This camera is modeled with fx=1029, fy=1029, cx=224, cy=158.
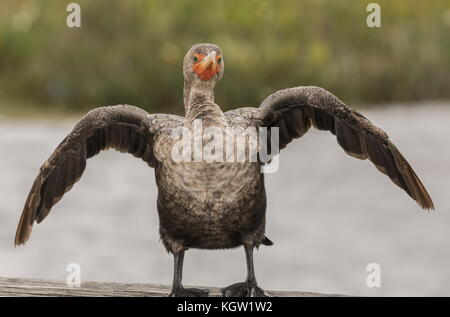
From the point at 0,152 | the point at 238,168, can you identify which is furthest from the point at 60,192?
the point at 0,152

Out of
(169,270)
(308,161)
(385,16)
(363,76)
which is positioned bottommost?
(169,270)

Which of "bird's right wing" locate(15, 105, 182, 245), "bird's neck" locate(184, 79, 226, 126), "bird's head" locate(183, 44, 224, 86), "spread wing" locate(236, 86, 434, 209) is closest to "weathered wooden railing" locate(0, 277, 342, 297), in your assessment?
"bird's right wing" locate(15, 105, 182, 245)

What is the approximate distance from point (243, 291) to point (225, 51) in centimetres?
612

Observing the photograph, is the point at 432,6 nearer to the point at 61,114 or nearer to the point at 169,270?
the point at 61,114

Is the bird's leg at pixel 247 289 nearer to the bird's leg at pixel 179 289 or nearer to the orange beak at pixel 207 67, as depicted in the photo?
the bird's leg at pixel 179 289

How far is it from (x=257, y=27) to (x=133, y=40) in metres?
1.36

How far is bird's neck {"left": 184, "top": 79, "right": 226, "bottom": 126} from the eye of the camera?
4.13 m

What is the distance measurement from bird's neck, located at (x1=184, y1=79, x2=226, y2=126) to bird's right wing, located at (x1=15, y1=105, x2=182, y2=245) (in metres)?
0.11

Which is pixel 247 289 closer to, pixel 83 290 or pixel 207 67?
pixel 83 290

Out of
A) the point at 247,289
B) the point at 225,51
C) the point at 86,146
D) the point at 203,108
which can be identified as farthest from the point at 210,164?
the point at 225,51

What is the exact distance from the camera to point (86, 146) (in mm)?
4453

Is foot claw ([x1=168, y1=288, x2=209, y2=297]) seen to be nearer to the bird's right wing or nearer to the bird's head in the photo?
the bird's right wing

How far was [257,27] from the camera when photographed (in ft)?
35.3

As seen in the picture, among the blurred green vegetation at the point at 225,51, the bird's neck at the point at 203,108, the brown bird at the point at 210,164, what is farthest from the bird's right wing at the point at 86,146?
the blurred green vegetation at the point at 225,51
